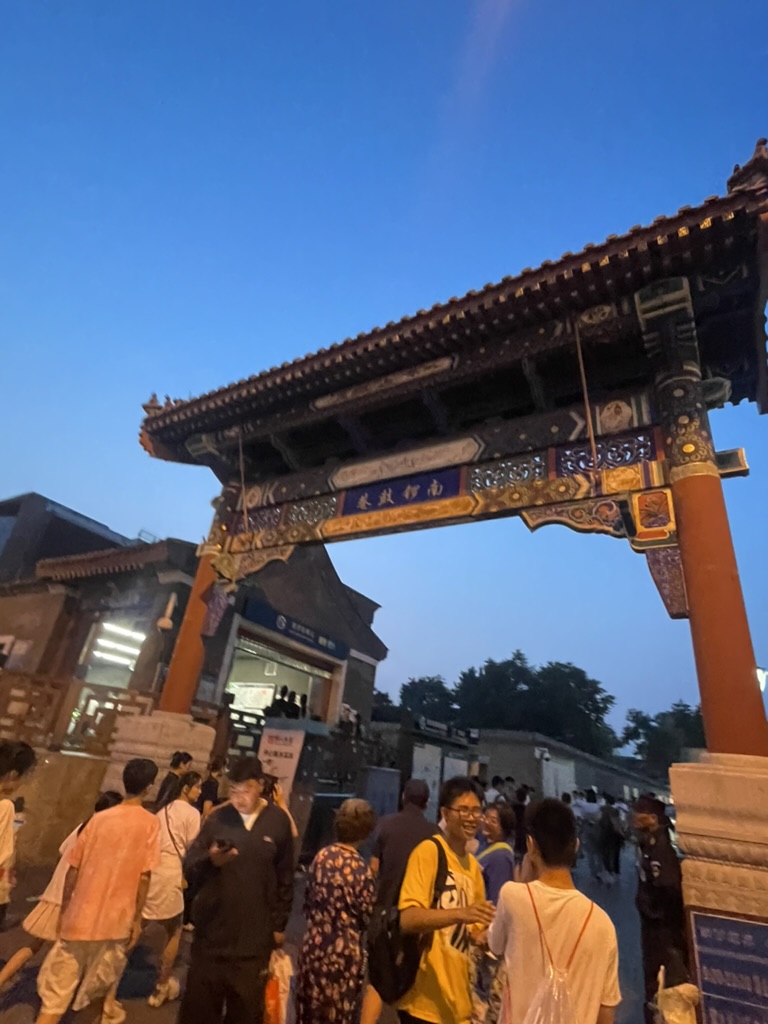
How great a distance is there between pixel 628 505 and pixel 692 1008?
3.91m

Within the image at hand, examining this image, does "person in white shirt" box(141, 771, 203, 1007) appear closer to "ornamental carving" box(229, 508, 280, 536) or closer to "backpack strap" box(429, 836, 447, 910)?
"backpack strap" box(429, 836, 447, 910)

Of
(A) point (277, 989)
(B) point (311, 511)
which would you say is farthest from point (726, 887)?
(B) point (311, 511)

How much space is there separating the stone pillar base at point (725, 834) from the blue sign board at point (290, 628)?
1044 centimetres

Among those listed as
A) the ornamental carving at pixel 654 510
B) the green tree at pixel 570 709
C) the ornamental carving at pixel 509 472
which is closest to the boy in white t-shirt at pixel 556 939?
the ornamental carving at pixel 654 510

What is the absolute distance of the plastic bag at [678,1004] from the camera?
330 centimetres

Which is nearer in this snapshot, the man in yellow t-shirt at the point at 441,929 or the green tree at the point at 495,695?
the man in yellow t-shirt at the point at 441,929

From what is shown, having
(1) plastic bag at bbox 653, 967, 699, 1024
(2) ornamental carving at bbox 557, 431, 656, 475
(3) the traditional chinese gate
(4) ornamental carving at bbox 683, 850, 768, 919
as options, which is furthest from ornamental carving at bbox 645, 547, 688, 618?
(1) plastic bag at bbox 653, 967, 699, 1024

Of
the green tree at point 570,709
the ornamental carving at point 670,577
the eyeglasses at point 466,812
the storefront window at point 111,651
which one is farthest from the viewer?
the green tree at point 570,709

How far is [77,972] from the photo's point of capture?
125 inches

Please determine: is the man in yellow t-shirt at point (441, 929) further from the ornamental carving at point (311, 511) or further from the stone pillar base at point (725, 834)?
the ornamental carving at point (311, 511)

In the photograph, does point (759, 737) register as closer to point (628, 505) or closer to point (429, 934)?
point (628, 505)

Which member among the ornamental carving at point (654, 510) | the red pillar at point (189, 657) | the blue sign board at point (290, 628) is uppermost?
the blue sign board at point (290, 628)

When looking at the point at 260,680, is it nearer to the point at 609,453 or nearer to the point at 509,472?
the point at 509,472

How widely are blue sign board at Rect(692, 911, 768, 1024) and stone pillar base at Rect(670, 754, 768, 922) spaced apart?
3.9 inches
